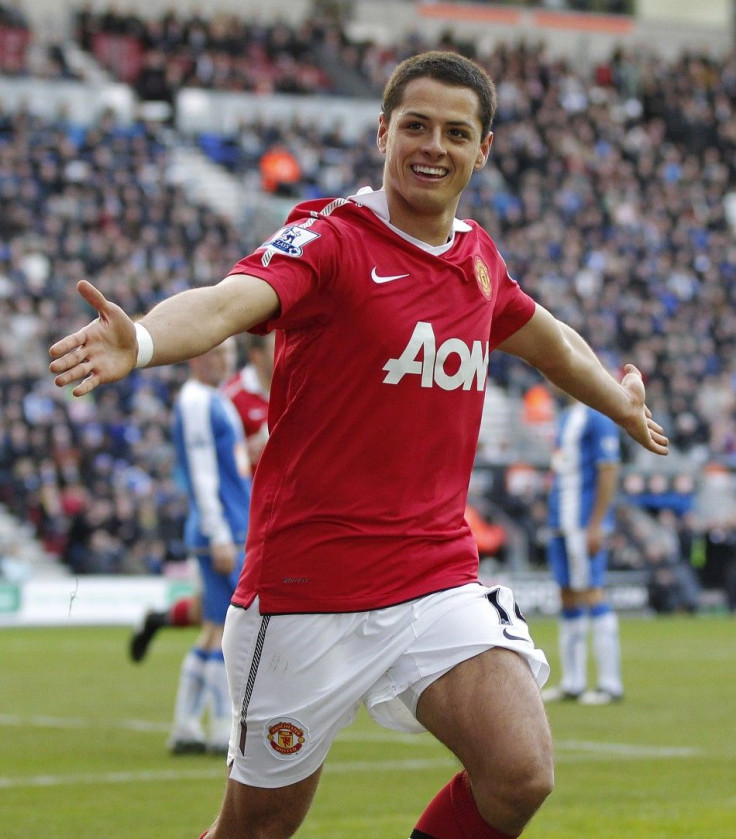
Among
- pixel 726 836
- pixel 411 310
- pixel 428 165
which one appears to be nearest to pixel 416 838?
pixel 411 310

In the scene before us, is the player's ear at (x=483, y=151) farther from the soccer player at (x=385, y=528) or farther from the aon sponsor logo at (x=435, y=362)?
the aon sponsor logo at (x=435, y=362)

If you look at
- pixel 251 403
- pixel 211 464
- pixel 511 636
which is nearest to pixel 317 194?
pixel 251 403

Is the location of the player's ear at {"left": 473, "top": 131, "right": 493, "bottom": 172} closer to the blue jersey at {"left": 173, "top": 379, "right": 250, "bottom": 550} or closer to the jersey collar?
the jersey collar

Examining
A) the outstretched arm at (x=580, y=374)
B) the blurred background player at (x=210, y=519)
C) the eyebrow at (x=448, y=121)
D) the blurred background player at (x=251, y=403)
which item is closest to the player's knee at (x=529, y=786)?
the outstretched arm at (x=580, y=374)

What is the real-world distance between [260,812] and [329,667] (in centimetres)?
47

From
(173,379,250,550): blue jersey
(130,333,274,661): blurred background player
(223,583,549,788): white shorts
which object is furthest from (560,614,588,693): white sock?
(223,583,549,788): white shorts

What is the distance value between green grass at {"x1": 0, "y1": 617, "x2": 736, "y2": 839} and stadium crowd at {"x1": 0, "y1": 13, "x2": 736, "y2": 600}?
838 cm

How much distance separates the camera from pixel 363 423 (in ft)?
15.5

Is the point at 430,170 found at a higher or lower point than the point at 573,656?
higher

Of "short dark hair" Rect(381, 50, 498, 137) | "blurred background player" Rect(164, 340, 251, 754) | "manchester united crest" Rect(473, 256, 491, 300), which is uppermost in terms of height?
"short dark hair" Rect(381, 50, 498, 137)

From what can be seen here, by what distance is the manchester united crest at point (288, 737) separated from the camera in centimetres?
471

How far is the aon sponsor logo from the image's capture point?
4.70 m

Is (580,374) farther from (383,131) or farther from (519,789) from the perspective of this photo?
(519,789)

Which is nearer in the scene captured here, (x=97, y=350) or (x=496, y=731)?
(x=97, y=350)
